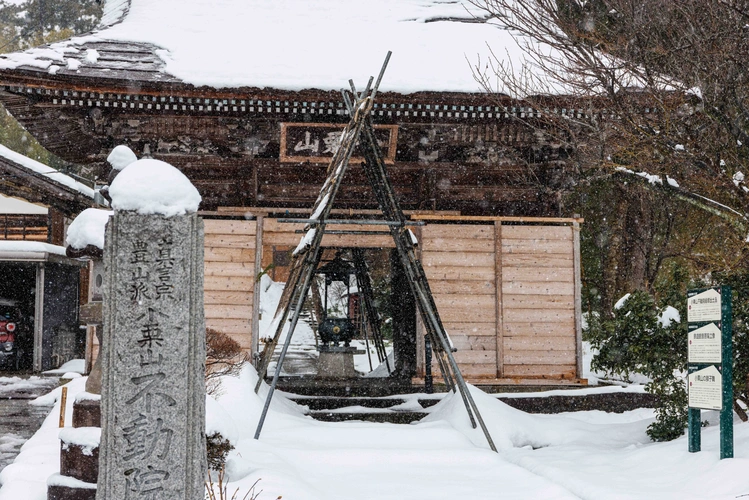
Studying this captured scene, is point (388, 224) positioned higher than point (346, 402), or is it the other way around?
point (388, 224)

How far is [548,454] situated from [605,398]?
3340mm

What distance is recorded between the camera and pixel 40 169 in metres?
15.8

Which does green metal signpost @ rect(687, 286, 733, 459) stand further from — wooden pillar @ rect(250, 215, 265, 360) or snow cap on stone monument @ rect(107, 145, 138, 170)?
wooden pillar @ rect(250, 215, 265, 360)

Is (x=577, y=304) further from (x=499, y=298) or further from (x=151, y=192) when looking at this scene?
(x=151, y=192)

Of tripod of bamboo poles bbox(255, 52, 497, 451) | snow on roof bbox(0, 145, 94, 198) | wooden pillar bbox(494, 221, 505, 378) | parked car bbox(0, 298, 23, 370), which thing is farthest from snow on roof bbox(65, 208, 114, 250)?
parked car bbox(0, 298, 23, 370)

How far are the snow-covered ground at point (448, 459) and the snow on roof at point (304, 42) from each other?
4.30 m

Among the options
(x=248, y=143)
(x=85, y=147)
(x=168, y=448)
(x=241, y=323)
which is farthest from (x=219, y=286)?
(x=168, y=448)

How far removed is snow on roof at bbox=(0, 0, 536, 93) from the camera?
31.6 feet

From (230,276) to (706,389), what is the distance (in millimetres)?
6836

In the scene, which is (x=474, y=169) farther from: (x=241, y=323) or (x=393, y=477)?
(x=393, y=477)

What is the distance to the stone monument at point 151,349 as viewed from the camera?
143 inches

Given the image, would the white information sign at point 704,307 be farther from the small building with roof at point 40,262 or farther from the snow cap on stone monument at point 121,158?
the small building with roof at point 40,262

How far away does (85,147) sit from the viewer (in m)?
11.8

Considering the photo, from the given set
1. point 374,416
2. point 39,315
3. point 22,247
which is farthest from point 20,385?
point 374,416
